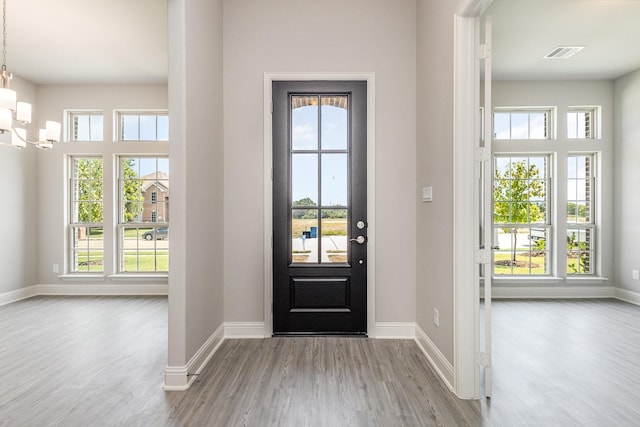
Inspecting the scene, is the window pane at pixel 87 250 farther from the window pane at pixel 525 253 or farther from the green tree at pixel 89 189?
the window pane at pixel 525 253

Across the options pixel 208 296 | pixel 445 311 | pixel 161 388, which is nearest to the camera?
pixel 161 388

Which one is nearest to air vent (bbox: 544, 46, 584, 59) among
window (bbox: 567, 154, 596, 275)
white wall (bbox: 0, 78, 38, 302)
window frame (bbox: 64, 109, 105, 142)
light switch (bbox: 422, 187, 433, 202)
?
window (bbox: 567, 154, 596, 275)

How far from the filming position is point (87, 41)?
12.7 ft

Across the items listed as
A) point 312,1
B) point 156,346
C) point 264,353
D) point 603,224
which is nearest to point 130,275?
point 156,346

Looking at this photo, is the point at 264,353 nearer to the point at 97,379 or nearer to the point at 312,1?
the point at 97,379

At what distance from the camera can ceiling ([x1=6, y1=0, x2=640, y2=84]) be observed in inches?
128

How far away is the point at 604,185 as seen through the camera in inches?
192

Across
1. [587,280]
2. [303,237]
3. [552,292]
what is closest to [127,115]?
[303,237]

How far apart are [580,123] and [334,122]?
4.27 m

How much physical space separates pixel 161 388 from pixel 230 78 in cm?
269

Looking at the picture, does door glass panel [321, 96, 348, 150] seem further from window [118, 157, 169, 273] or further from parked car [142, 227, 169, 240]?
parked car [142, 227, 169, 240]

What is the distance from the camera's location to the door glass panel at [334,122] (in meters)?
3.24

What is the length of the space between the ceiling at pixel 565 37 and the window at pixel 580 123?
48cm

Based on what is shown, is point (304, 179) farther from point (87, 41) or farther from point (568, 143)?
point (568, 143)
